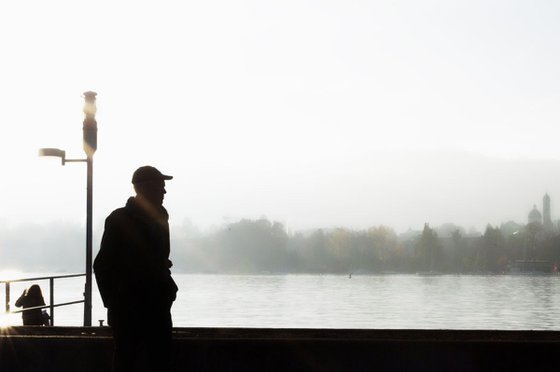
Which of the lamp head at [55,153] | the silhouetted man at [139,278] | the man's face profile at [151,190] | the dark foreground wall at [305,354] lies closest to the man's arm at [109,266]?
the silhouetted man at [139,278]

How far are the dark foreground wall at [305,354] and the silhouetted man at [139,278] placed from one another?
1.10m

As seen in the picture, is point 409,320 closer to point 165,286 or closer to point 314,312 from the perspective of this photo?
point 314,312

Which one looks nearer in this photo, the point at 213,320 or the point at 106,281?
the point at 106,281

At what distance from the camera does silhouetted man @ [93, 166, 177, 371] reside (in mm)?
5484

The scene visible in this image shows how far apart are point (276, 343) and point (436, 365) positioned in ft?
3.88

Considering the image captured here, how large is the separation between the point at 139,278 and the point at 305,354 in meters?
1.58

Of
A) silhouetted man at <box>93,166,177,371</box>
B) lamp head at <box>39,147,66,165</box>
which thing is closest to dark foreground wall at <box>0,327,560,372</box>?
silhouetted man at <box>93,166,177,371</box>

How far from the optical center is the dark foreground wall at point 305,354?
20.6 ft

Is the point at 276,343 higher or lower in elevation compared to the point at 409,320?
higher

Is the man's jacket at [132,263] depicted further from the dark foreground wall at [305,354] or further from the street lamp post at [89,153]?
the street lamp post at [89,153]

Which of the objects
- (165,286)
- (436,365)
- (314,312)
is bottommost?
(314,312)

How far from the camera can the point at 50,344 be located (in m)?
6.93

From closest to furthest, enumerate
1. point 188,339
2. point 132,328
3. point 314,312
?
point 132,328 → point 188,339 → point 314,312

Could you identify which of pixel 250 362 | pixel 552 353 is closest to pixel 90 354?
pixel 250 362
